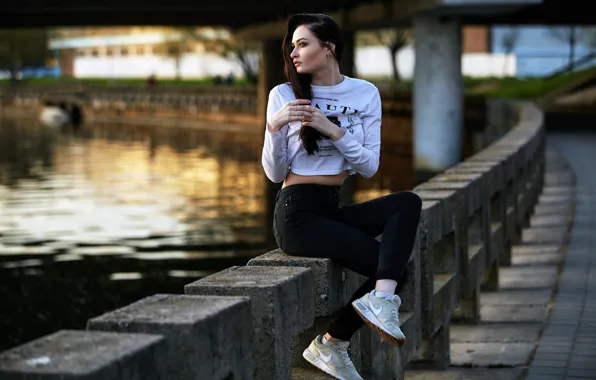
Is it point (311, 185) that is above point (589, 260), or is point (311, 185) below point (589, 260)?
above

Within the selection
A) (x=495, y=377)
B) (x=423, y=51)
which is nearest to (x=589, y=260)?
(x=495, y=377)

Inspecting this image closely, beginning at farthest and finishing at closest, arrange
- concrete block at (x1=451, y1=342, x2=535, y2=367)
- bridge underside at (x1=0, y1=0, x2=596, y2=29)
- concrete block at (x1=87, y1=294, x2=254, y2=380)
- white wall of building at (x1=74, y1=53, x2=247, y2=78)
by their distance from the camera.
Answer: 1. white wall of building at (x1=74, y1=53, x2=247, y2=78)
2. bridge underside at (x1=0, y1=0, x2=596, y2=29)
3. concrete block at (x1=451, y1=342, x2=535, y2=367)
4. concrete block at (x1=87, y1=294, x2=254, y2=380)

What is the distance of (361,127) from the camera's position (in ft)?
19.7

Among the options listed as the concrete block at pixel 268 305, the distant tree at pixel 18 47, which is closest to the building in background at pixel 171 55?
the distant tree at pixel 18 47

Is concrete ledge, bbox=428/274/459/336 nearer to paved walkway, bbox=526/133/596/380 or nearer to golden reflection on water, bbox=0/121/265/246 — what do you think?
paved walkway, bbox=526/133/596/380

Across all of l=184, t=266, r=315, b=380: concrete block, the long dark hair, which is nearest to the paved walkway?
the long dark hair

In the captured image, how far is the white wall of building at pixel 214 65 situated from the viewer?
9138 cm

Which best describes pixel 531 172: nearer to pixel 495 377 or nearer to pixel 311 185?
pixel 495 377

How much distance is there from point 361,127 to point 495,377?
2.87 metres

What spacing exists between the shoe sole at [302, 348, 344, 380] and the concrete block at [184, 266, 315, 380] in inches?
19.5

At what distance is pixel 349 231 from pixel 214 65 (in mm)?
101369

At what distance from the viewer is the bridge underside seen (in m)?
32.7

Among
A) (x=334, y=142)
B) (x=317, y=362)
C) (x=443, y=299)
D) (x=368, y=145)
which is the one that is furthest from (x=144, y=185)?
(x=317, y=362)

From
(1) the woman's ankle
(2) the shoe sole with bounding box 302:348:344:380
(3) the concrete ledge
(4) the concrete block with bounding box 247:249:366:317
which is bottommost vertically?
(3) the concrete ledge
